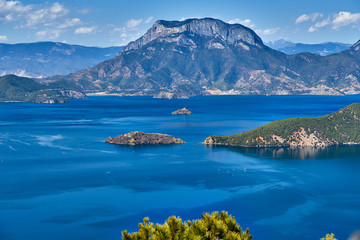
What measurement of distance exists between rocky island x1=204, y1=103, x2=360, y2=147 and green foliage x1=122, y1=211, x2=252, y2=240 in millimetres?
143673

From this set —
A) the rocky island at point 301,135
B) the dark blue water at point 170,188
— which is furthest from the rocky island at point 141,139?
the rocky island at point 301,135

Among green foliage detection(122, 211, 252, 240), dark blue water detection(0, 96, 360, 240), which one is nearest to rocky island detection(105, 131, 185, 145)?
dark blue water detection(0, 96, 360, 240)

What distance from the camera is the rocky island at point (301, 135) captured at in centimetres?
17375

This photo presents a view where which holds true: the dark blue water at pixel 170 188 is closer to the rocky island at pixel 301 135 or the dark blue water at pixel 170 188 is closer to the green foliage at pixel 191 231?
the rocky island at pixel 301 135

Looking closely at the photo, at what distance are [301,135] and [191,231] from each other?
153 metres

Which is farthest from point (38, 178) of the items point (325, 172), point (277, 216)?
point (325, 172)

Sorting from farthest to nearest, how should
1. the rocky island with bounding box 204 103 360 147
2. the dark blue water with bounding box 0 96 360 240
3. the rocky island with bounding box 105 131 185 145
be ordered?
the rocky island with bounding box 105 131 185 145, the rocky island with bounding box 204 103 360 147, the dark blue water with bounding box 0 96 360 240

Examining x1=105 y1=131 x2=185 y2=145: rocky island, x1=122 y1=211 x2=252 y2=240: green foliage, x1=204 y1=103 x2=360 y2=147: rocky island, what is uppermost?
x1=204 y1=103 x2=360 y2=147: rocky island

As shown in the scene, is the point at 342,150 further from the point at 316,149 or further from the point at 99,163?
the point at 99,163

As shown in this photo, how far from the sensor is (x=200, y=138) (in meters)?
188

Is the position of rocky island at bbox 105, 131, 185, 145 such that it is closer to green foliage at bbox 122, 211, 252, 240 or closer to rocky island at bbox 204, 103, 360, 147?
rocky island at bbox 204, 103, 360, 147

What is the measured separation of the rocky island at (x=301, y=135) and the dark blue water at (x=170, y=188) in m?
8.18

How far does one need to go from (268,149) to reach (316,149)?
17.7 meters

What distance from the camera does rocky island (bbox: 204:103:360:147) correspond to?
17375 centimetres
